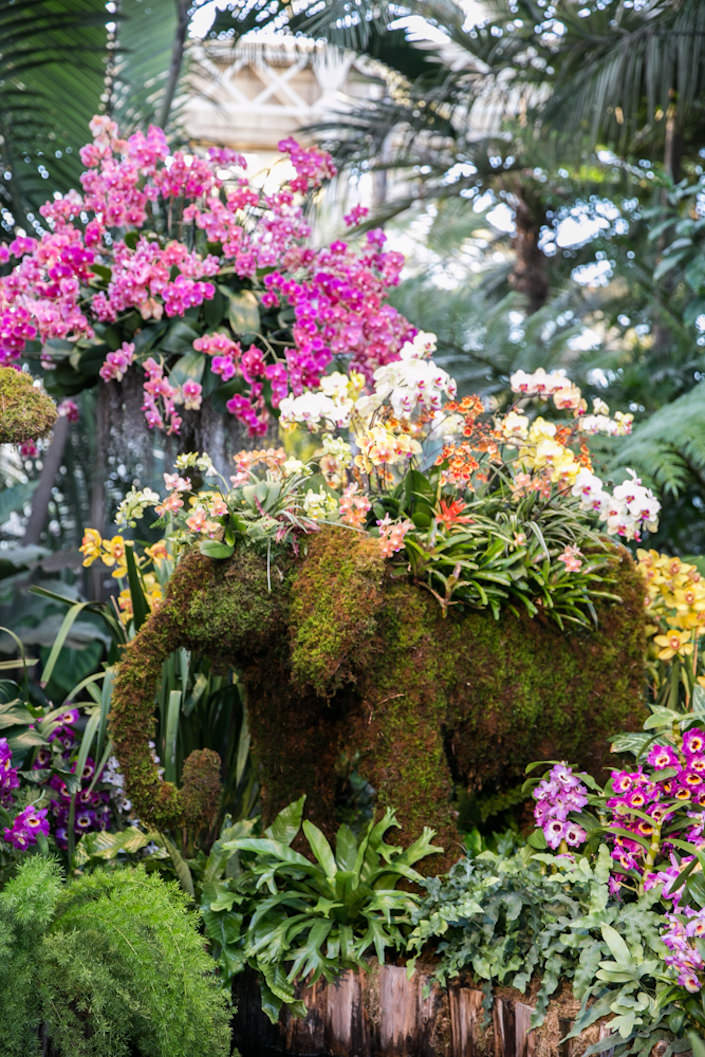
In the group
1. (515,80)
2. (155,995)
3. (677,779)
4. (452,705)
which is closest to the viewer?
(155,995)

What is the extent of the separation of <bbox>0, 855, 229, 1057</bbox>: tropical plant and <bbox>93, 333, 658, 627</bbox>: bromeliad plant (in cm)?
90

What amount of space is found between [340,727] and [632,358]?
160 inches

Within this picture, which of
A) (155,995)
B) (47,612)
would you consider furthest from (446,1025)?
(47,612)

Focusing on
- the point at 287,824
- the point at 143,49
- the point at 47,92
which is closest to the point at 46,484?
the point at 47,92

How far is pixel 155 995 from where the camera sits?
2236 mm

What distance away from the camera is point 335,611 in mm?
2520

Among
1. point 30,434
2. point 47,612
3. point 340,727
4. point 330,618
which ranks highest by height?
point 30,434

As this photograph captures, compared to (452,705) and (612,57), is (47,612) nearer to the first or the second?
(452,705)

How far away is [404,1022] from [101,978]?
2.46 ft

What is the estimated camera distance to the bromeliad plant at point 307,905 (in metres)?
2.52

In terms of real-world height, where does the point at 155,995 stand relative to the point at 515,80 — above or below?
below

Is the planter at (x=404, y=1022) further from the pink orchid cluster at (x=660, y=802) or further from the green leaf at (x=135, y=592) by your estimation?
the green leaf at (x=135, y=592)

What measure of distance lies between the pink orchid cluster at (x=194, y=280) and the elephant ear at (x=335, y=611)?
1.00 meters

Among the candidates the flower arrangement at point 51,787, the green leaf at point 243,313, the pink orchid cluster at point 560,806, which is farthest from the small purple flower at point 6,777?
the green leaf at point 243,313
